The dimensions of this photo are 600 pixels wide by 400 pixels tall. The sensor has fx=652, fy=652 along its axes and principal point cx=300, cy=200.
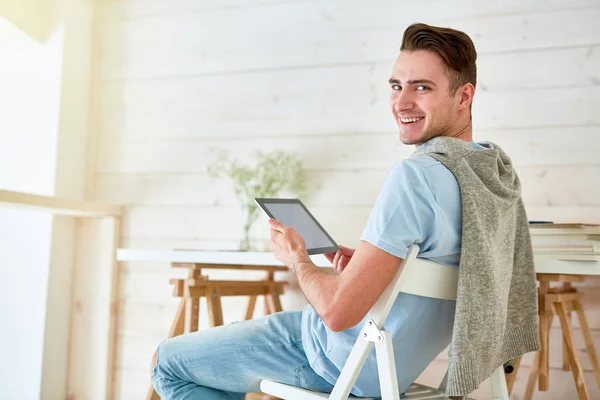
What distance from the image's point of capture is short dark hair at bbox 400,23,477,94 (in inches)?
46.9

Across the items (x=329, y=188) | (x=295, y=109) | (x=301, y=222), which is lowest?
(x=301, y=222)

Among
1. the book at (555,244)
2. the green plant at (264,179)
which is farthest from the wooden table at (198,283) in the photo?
the book at (555,244)

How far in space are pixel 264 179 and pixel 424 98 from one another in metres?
1.09

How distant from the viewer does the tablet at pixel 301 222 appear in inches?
55.0

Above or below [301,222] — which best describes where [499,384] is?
below

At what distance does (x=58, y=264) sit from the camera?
2439mm

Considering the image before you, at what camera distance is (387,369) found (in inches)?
40.6

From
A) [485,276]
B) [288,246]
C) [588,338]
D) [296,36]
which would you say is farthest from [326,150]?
[485,276]

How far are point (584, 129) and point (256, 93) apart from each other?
1.12 m

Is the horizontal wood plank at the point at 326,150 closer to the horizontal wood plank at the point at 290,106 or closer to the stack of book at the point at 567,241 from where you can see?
the horizontal wood plank at the point at 290,106

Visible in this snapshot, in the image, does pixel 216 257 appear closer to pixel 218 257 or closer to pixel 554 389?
pixel 218 257

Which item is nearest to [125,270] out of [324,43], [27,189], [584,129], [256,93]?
[27,189]

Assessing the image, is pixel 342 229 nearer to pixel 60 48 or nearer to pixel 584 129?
pixel 584 129

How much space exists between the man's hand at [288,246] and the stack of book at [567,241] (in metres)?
0.76
